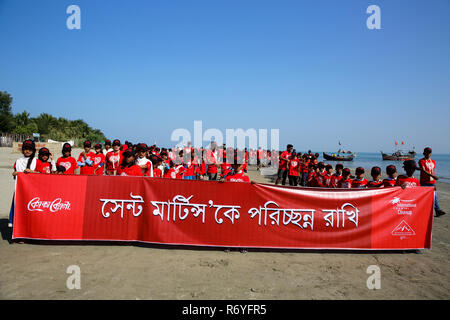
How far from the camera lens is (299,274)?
3.92 meters

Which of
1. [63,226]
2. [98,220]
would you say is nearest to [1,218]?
[63,226]

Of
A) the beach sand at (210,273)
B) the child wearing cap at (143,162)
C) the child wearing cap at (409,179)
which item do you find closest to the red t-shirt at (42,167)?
the beach sand at (210,273)

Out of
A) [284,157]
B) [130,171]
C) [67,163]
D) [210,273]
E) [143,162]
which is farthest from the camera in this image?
[284,157]

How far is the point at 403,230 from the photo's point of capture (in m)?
4.95

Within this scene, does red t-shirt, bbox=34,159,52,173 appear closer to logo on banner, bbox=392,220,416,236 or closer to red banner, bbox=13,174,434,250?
red banner, bbox=13,174,434,250

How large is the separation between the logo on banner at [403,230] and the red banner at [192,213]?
0.87 feet

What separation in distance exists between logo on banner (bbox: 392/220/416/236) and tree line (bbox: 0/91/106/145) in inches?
2247

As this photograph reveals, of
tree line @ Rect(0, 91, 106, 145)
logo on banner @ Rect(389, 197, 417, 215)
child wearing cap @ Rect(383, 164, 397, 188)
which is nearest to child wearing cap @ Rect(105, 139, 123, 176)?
child wearing cap @ Rect(383, 164, 397, 188)

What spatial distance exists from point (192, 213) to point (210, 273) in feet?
3.94

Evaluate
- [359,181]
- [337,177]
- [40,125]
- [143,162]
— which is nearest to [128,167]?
[143,162]

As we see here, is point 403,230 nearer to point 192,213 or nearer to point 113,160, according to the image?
point 192,213

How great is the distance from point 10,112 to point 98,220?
8125 cm

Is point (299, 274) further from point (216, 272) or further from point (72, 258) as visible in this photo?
point (72, 258)
